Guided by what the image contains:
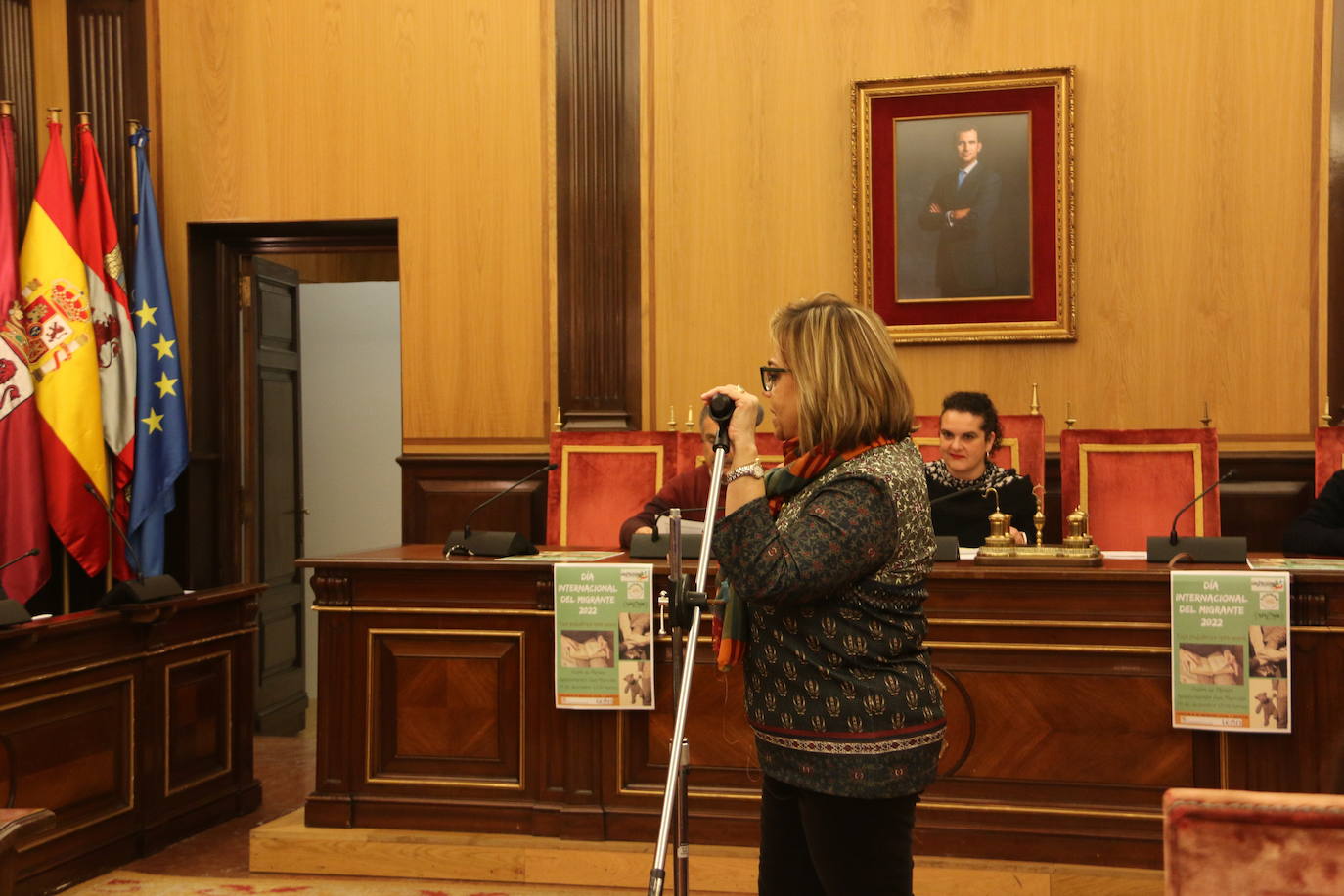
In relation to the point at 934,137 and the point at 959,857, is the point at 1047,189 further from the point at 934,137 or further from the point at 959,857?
the point at 959,857

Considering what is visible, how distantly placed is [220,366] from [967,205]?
128 inches

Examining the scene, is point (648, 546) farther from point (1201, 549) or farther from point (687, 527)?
point (1201, 549)

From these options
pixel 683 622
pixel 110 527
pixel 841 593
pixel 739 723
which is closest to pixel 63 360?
pixel 110 527

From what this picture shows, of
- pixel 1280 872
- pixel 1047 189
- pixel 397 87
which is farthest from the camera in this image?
pixel 397 87

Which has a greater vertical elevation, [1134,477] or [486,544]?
[1134,477]

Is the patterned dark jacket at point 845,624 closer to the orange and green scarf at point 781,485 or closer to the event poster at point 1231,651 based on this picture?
the orange and green scarf at point 781,485

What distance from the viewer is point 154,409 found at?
5.12m

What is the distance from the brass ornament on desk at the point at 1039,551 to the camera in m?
3.46

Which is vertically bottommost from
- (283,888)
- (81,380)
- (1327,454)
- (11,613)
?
(283,888)

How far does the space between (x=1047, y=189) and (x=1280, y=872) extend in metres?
4.00

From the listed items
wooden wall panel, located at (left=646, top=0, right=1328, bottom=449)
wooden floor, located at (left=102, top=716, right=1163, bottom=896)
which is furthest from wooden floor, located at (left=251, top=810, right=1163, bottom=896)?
wooden wall panel, located at (left=646, top=0, right=1328, bottom=449)

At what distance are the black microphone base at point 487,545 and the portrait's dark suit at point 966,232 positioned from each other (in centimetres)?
222

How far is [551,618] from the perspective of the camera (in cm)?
370

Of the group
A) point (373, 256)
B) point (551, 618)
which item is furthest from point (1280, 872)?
point (373, 256)
